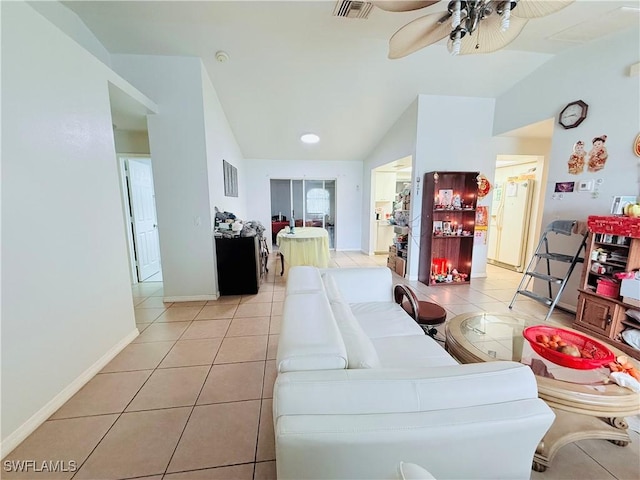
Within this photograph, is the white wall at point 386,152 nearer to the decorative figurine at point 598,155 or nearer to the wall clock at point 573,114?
the wall clock at point 573,114

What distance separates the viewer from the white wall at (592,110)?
2531mm

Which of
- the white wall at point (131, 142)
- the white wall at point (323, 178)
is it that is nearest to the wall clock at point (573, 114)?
the white wall at point (323, 178)

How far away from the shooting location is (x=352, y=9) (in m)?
2.34

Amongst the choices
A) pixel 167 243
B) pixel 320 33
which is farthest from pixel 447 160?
pixel 167 243

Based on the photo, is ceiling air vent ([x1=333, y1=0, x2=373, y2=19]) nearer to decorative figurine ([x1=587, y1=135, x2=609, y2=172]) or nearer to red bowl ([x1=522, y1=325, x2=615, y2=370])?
decorative figurine ([x1=587, y1=135, x2=609, y2=172])

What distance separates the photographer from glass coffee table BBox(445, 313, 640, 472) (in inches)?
47.5

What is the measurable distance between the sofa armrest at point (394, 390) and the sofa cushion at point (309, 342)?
0.07 meters

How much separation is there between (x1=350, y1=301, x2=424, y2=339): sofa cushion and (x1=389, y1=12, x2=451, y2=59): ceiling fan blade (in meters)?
2.01

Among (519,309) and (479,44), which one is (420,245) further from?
(479,44)

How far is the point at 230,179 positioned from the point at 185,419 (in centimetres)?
379

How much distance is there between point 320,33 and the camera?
2764 mm

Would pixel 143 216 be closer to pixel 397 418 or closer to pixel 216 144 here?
pixel 216 144

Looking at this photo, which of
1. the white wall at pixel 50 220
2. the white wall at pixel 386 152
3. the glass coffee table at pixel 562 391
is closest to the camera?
the glass coffee table at pixel 562 391

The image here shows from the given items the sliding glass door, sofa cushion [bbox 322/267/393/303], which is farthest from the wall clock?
the sliding glass door
